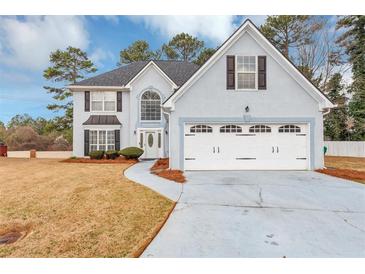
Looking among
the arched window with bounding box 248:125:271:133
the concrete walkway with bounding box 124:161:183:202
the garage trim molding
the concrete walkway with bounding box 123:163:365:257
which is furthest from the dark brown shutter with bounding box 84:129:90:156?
the arched window with bounding box 248:125:271:133

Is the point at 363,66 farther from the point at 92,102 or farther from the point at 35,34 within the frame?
the point at 35,34

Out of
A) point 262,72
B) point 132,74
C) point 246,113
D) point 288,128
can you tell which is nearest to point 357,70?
point 288,128

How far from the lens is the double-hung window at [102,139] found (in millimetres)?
16109

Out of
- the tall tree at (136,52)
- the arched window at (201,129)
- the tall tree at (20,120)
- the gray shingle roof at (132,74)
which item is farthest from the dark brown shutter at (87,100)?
the tall tree at (20,120)

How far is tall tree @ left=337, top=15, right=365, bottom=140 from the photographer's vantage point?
1839 centimetres

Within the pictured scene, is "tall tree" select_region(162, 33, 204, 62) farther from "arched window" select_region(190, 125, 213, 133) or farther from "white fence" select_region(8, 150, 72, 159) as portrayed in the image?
"arched window" select_region(190, 125, 213, 133)

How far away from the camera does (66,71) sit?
23.9 m

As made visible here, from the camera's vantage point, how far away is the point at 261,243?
3.83 meters

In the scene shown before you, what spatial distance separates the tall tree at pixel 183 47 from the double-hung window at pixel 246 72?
69.8 feet

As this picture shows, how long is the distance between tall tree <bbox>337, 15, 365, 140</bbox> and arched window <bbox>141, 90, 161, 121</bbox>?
17.1 m

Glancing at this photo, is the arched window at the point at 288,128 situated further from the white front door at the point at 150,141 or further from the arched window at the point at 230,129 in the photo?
the white front door at the point at 150,141
